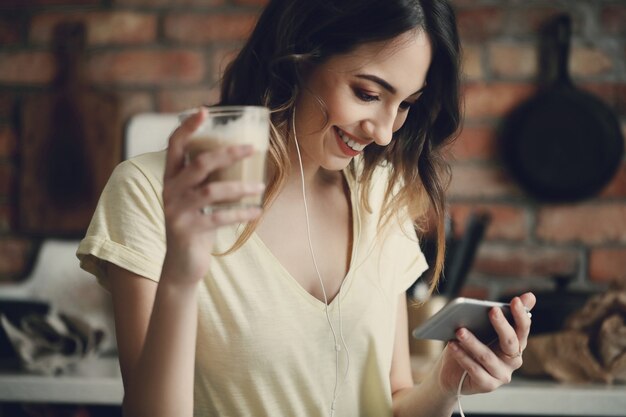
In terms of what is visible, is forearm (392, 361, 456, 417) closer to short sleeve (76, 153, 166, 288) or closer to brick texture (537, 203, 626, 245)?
short sleeve (76, 153, 166, 288)

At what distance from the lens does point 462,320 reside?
99 centimetres

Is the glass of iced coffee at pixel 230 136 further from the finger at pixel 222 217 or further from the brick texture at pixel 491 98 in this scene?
the brick texture at pixel 491 98

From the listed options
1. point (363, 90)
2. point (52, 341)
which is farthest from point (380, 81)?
point (52, 341)

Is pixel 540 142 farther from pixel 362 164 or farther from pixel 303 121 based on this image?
pixel 303 121

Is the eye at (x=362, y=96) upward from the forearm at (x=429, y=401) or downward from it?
upward

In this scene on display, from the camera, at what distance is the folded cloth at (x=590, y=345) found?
4.89 feet

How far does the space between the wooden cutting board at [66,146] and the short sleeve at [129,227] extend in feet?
3.11

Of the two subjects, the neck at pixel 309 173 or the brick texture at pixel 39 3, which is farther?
the brick texture at pixel 39 3

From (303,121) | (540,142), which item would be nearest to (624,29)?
(540,142)

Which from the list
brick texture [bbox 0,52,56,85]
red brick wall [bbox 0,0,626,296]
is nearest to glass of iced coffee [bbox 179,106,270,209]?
red brick wall [bbox 0,0,626,296]

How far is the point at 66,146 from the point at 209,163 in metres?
1.35

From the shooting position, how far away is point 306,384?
1.13 meters

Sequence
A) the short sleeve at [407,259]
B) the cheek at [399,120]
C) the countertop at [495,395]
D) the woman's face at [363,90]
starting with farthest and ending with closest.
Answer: the countertop at [495,395] < the short sleeve at [407,259] < the cheek at [399,120] < the woman's face at [363,90]

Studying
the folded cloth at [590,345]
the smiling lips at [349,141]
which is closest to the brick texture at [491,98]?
the folded cloth at [590,345]
